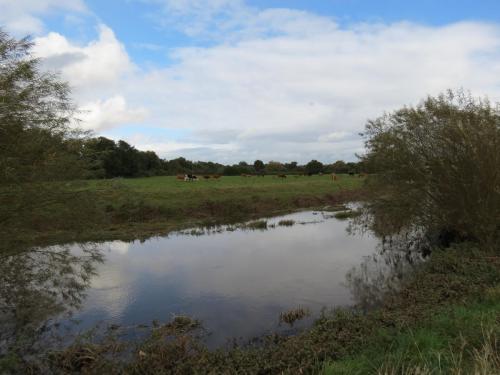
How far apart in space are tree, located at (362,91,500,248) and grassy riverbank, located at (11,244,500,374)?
530 centimetres

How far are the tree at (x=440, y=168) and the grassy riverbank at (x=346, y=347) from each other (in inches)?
209

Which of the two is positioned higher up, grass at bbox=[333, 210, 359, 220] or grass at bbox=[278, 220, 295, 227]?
grass at bbox=[333, 210, 359, 220]

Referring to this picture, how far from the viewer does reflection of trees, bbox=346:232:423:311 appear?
1376cm

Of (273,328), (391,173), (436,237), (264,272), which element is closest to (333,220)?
(436,237)

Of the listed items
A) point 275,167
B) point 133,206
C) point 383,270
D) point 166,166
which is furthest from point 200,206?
point 275,167

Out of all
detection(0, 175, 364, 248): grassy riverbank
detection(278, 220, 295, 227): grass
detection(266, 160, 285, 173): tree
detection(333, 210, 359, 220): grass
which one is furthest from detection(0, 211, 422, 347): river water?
detection(266, 160, 285, 173): tree

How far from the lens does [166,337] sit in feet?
34.1

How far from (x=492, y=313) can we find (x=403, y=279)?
6754mm

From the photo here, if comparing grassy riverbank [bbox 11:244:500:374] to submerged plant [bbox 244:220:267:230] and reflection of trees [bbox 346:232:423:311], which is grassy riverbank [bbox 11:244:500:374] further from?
submerged plant [bbox 244:220:267:230]

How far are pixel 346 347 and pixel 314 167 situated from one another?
300 feet

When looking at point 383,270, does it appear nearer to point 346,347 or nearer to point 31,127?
point 346,347

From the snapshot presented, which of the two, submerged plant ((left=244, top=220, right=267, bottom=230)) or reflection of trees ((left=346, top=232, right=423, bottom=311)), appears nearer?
reflection of trees ((left=346, top=232, right=423, bottom=311))

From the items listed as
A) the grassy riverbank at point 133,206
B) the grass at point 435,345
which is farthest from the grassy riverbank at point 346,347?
the grassy riverbank at point 133,206

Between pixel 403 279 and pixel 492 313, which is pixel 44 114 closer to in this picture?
pixel 492 313
